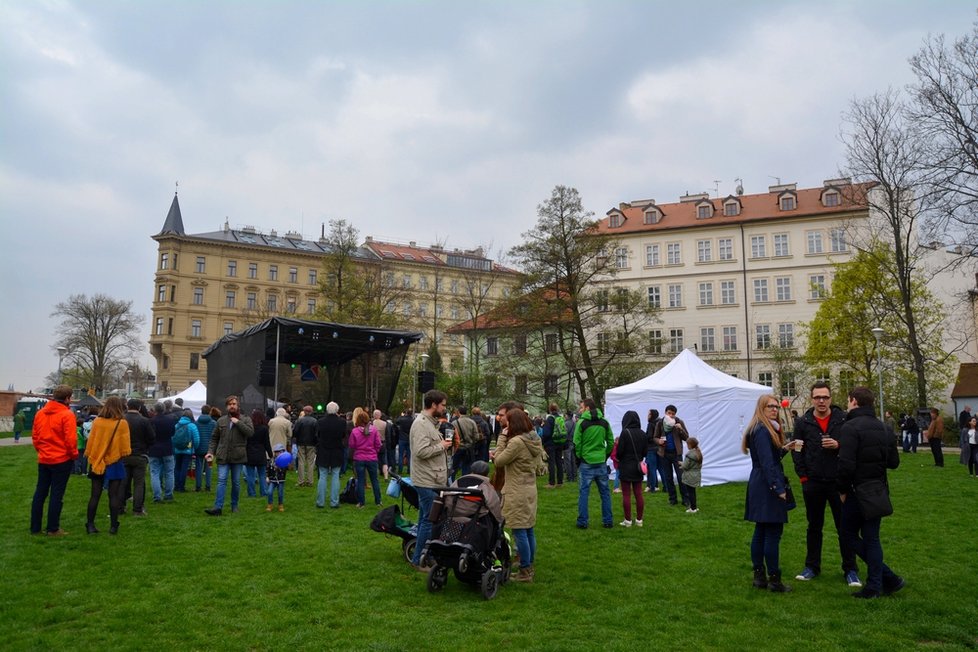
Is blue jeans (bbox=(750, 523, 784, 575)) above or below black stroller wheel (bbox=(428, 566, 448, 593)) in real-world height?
above

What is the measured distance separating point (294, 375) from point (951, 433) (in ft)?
105

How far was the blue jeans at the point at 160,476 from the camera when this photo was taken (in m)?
12.0

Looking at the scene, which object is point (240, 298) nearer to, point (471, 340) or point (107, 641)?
point (471, 340)

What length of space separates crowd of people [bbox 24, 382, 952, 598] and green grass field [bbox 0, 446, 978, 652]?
37 centimetres

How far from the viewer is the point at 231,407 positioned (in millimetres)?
10922

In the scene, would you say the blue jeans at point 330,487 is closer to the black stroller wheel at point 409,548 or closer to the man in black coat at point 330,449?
the man in black coat at point 330,449

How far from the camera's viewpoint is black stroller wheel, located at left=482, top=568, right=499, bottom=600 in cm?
632

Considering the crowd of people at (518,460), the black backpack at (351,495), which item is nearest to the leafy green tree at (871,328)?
the crowd of people at (518,460)

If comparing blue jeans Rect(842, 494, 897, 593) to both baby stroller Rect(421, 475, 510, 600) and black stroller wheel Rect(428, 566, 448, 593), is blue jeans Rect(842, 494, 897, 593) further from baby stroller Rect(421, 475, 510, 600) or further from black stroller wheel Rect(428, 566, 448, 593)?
black stroller wheel Rect(428, 566, 448, 593)

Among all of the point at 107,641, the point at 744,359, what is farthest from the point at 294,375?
the point at 744,359

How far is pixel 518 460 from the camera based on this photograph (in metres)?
7.09

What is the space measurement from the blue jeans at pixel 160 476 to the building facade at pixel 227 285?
49285 mm

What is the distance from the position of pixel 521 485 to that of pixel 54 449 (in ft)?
18.6

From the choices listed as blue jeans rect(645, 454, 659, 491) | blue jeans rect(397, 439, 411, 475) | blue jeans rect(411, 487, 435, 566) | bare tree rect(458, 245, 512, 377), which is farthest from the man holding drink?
bare tree rect(458, 245, 512, 377)
